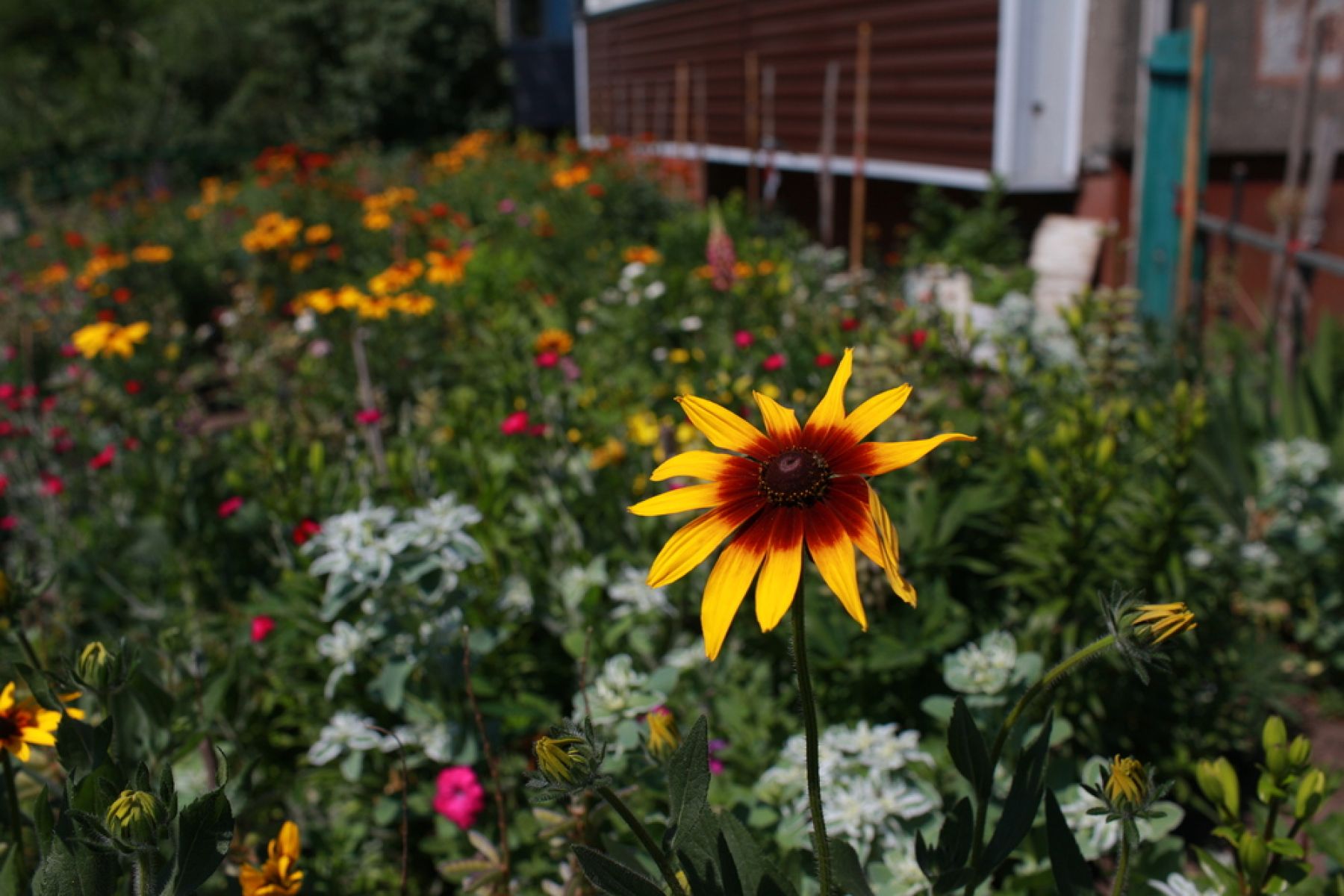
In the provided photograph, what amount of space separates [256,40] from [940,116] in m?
15.8

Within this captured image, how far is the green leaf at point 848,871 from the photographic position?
0.99 meters

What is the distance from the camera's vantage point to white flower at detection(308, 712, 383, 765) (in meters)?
1.77

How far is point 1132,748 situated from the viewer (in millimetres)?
2180

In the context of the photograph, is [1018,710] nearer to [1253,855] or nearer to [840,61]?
[1253,855]

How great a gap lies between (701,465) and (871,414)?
159mm

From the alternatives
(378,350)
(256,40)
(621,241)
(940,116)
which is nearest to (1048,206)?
(940,116)

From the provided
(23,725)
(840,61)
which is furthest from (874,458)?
(840,61)

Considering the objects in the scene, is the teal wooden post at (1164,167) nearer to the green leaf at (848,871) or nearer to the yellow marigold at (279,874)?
the green leaf at (848,871)

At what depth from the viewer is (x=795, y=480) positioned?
881mm

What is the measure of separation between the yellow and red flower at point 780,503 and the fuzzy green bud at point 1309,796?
0.63m

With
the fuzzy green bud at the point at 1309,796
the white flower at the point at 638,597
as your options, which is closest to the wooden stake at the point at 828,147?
the white flower at the point at 638,597

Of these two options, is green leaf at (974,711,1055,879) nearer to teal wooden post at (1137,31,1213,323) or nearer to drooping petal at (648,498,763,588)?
drooping petal at (648,498,763,588)

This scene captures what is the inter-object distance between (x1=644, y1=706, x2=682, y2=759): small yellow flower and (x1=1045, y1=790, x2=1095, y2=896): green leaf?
0.38 metres

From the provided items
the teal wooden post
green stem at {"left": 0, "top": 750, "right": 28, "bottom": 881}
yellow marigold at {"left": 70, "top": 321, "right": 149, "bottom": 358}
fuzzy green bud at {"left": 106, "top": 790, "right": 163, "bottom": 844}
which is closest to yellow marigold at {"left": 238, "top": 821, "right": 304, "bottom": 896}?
green stem at {"left": 0, "top": 750, "right": 28, "bottom": 881}
